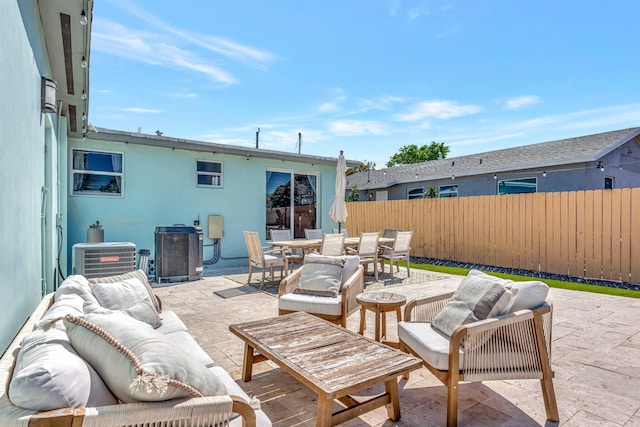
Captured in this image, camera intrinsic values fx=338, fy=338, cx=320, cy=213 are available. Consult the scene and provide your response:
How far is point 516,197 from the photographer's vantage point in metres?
9.17

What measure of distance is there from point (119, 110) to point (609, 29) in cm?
1357

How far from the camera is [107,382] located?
1350 millimetres

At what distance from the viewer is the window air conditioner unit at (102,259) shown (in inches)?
203

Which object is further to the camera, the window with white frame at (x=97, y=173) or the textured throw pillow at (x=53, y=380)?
the window with white frame at (x=97, y=173)

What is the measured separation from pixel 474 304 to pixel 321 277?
6.32 ft

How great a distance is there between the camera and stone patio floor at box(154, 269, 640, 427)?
7.86 ft

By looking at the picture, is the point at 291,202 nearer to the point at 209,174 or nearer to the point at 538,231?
the point at 209,174

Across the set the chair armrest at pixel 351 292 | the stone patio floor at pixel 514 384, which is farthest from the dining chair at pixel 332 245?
the chair armrest at pixel 351 292

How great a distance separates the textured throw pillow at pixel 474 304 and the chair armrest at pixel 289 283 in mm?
1706

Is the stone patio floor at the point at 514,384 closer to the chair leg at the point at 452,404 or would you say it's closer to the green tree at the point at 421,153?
the chair leg at the point at 452,404

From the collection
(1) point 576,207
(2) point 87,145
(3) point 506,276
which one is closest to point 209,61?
(2) point 87,145

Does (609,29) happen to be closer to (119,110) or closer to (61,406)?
(61,406)

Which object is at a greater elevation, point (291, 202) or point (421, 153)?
point (421, 153)

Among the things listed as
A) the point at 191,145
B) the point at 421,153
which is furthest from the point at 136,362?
the point at 421,153
